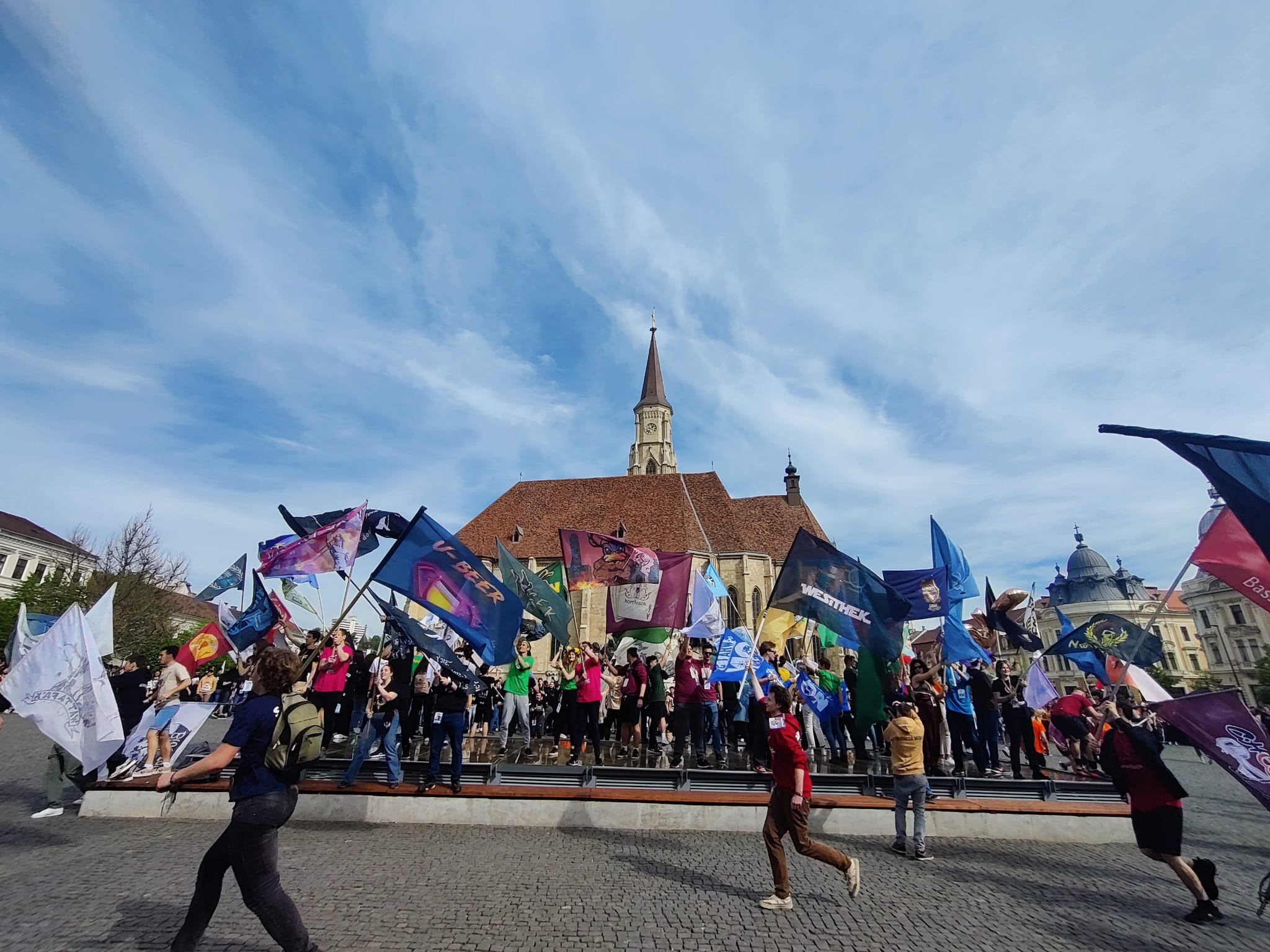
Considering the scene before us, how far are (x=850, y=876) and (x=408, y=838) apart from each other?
4.79 m

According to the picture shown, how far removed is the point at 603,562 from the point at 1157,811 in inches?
300

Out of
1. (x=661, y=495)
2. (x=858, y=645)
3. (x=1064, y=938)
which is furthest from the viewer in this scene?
(x=661, y=495)

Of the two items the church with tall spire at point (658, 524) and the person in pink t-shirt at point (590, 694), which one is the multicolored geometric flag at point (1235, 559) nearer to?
the person in pink t-shirt at point (590, 694)

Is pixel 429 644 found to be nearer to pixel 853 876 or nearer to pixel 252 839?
pixel 252 839

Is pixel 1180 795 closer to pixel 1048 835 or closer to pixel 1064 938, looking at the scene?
pixel 1064 938

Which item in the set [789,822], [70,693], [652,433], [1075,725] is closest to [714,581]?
[1075,725]

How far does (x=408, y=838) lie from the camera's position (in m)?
6.88

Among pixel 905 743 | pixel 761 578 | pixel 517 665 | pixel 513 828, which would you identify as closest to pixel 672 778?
pixel 513 828

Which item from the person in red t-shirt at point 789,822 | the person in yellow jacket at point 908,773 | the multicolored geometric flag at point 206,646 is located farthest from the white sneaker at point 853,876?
the multicolored geometric flag at point 206,646

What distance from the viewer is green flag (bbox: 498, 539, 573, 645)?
34.0ft

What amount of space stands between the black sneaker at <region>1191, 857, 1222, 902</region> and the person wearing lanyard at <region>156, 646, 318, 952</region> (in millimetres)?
6976

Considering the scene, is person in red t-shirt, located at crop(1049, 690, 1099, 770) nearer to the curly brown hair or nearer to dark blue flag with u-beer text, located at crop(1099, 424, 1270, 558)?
dark blue flag with u-beer text, located at crop(1099, 424, 1270, 558)

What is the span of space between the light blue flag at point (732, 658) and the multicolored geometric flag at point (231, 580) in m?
10.5

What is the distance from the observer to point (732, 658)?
1031cm
